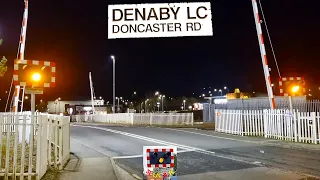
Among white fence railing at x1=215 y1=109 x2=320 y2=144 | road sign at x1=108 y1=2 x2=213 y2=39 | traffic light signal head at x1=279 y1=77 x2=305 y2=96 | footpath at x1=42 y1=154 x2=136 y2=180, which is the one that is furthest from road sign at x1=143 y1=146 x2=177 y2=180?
traffic light signal head at x1=279 y1=77 x2=305 y2=96

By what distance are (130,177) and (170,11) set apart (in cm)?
707

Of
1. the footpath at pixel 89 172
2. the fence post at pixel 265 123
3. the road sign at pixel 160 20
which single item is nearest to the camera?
the footpath at pixel 89 172

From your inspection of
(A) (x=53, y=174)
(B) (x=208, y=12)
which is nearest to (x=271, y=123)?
(B) (x=208, y=12)

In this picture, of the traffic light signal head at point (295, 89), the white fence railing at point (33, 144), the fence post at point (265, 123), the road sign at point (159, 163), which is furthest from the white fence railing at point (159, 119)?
the road sign at point (159, 163)

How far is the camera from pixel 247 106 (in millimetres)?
30312

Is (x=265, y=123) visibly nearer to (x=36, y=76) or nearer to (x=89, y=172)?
(x=89, y=172)

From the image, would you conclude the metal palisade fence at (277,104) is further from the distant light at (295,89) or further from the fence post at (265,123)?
the distant light at (295,89)

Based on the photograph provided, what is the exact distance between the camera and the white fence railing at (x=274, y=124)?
680 inches

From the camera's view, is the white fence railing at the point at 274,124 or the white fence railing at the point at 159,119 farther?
the white fence railing at the point at 159,119

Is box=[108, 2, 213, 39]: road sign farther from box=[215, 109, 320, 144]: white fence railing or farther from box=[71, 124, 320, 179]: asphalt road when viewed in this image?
box=[215, 109, 320, 144]: white fence railing

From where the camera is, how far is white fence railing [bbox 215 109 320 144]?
1728cm

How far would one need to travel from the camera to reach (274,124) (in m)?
19.7

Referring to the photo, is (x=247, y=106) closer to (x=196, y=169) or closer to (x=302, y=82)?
(x=302, y=82)

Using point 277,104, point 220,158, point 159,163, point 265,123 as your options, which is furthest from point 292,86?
point 159,163
